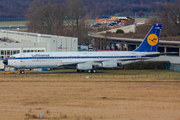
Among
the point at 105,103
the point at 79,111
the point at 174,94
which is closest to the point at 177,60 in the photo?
the point at 174,94

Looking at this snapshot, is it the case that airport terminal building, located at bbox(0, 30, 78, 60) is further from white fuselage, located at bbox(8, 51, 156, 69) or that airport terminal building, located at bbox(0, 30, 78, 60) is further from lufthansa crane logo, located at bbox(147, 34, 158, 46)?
lufthansa crane logo, located at bbox(147, 34, 158, 46)

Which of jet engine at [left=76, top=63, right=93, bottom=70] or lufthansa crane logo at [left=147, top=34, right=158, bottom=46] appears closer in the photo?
jet engine at [left=76, top=63, right=93, bottom=70]

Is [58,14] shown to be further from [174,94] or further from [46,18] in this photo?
[174,94]

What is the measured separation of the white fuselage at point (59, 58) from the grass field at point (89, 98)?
539 centimetres

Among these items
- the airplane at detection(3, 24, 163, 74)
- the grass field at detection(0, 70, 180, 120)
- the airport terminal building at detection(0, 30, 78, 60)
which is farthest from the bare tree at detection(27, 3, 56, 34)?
the grass field at detection(0, 70, 180, 120)

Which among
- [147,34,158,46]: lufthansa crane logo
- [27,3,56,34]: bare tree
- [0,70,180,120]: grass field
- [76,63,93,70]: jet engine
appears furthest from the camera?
[27,3,56,34]: bare tree

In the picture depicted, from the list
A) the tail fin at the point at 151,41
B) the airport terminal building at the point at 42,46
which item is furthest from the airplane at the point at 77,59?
the airport terminal building at the point at 42,46

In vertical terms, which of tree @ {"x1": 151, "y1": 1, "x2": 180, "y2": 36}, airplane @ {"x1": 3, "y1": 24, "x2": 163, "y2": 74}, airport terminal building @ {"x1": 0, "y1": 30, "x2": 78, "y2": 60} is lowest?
airplane @ {"x1": 3, "y1": 24, "x2": 163, "y2": 74}

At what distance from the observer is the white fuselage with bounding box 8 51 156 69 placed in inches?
2035

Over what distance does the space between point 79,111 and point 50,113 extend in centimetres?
291

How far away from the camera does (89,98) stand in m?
32.5

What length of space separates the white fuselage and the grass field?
5390mm

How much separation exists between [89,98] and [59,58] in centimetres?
2181

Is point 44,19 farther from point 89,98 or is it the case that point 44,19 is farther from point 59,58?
point 89,98
